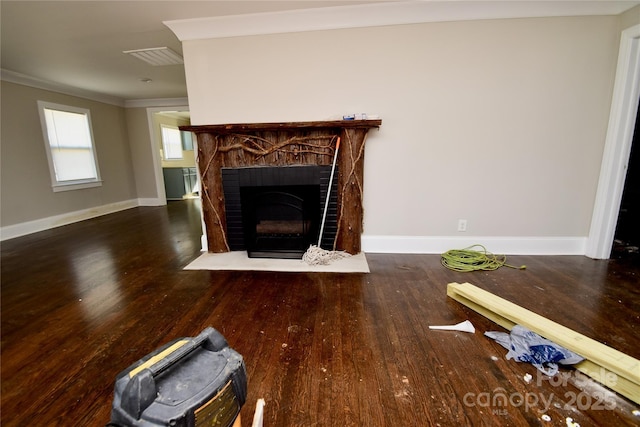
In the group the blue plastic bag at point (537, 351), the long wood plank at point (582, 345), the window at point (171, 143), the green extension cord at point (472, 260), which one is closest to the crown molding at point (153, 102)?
the window at point (171, 143)

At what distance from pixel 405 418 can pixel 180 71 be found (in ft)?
16.2

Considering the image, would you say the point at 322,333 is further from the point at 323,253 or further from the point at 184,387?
the point at 323,253

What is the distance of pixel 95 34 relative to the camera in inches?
113

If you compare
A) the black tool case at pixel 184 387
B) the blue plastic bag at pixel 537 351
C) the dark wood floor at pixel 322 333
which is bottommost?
the dark wood floor at pixel 322 333

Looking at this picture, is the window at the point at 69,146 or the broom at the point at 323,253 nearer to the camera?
the broom at the point at 323,253

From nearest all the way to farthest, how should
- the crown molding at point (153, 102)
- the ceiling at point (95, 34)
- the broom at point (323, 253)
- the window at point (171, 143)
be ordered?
the ceiling at point (95, 34), the broom at point (323, 253), the crown molding at point (153, 102), the window at point (171, 143)

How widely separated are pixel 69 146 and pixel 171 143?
3166 mm

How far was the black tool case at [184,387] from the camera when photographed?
0.65 meters

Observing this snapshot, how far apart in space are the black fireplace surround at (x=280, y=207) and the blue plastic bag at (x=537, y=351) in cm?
178

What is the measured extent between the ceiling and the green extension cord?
7.82ft

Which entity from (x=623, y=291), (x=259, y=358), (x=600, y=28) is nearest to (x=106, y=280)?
(x=259, y=358)

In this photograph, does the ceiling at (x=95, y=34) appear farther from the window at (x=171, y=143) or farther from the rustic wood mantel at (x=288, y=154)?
the window at (x=171, y=143)

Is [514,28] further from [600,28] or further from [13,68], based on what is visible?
[13,68]

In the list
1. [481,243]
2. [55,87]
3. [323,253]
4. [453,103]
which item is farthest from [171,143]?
[481,243]
